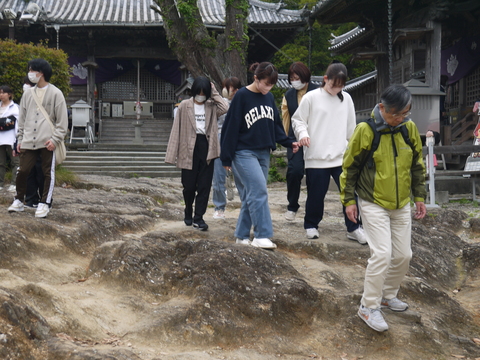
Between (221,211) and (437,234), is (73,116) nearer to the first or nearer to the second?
(221,211)

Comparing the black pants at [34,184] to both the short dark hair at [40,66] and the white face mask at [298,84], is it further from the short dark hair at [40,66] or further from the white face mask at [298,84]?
the white face mask at [298,84]

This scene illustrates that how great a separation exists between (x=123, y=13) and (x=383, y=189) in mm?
19004

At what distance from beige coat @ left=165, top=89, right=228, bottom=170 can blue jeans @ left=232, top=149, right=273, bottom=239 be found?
914 millimetres

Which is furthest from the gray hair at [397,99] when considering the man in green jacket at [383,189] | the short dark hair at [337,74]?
the short dark hair at [337,74]

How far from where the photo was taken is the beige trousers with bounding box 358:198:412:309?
3689 mm

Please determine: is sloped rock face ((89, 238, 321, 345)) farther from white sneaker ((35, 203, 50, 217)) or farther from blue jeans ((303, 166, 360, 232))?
white sneaker ((35, 203, 50, 217))

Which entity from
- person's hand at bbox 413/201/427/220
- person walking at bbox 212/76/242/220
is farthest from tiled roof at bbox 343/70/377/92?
person's hand at bbox 413/201/427/220

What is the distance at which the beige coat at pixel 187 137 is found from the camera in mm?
5844

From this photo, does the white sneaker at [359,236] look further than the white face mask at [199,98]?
No

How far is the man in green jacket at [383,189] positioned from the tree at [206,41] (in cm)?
737

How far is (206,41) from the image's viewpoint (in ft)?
35.1

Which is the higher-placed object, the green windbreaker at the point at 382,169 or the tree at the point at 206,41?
the tree at the point at 206,41

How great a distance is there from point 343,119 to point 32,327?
350 cm

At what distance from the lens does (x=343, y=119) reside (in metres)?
5.33
